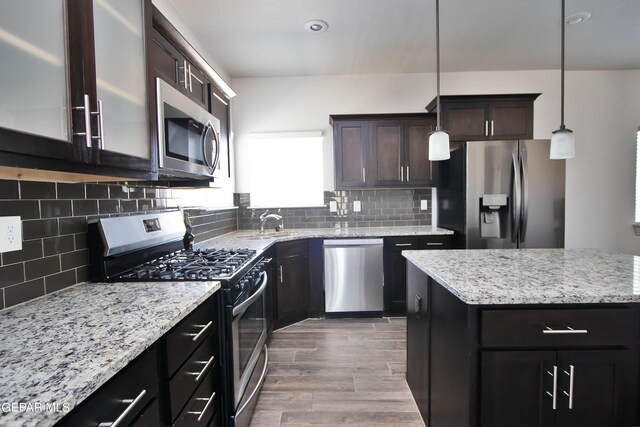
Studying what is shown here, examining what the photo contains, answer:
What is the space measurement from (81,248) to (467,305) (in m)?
1.66

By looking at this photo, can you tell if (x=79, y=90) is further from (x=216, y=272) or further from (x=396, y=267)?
(x=396, y=267)

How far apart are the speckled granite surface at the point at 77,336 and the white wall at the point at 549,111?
2.69m

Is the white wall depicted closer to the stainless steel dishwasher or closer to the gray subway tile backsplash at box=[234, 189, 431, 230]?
the gray subway tile backsplash at box=[234, 189, 431, 230]

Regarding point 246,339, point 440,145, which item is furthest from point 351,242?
point 246,339

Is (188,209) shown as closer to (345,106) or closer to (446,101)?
(345,106)

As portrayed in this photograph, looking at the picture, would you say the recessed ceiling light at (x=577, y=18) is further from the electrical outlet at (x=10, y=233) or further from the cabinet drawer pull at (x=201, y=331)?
the electrical outlet at (x=10, y=233)

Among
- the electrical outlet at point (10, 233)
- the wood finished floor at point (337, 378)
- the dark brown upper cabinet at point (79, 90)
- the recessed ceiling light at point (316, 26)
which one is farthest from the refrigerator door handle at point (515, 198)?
the electrical outlet at point (10, 233)

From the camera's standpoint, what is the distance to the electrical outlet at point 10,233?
39.7 inches

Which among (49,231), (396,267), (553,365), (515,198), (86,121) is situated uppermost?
(86,121)

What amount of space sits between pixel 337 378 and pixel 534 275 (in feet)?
4.79

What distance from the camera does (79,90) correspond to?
945 mm

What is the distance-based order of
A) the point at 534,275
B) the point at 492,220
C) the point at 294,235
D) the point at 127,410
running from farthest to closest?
the point at 294,235
the point at 492,220
the point at 534,275
the point at 127,410

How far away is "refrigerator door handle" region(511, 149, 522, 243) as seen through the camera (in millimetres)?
→ 2850

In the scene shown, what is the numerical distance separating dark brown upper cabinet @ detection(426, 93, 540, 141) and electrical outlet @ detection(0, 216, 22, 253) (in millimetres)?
3453
